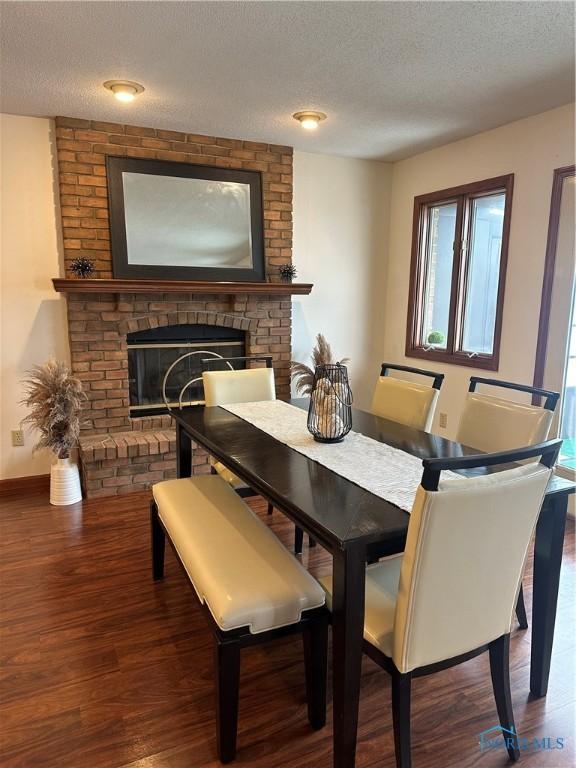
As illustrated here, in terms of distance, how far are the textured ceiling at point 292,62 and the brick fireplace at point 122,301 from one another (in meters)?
0.18

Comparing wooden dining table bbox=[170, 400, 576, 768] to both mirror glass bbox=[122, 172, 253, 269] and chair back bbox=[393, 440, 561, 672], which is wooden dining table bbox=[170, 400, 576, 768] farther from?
mirror glass bbox=[122, 172, 253, 269]

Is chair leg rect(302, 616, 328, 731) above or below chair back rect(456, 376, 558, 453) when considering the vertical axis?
below

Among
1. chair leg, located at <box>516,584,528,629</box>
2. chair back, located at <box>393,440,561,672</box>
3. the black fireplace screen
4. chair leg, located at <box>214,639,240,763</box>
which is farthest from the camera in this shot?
the black fireplace screen

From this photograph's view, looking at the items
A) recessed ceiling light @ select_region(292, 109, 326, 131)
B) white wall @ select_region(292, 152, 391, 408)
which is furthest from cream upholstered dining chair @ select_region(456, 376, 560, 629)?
white wall @ select_region(292, 152, 391, 408)

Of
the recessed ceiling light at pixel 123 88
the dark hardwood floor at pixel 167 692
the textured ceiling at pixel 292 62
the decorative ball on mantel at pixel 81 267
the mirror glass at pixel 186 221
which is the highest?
the textured ceiling at pixel 292 62

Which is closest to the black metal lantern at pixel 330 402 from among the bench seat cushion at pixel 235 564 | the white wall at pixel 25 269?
the bench seat cushion at pixel 235 564

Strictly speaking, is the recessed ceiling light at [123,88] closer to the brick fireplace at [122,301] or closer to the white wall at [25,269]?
the brick fireplace at [122,301]

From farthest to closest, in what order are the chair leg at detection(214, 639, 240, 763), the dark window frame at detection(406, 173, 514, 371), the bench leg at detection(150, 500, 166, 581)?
the dark window frame at detection(406, 173, 514, 371) < the bench leg at detection(150, 500, 166, 581) < the chair leg at detection(214, 639, 240, 763)

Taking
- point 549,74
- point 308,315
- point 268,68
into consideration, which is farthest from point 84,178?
point 549,74

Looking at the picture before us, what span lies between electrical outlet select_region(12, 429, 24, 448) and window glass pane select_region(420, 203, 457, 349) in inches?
125

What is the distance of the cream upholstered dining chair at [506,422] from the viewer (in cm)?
198

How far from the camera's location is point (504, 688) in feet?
4.97

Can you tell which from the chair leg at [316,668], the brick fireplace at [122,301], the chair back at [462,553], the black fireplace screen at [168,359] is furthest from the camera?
the black fireplace screen at [168,359]

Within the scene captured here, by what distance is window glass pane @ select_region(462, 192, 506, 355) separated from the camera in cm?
368
